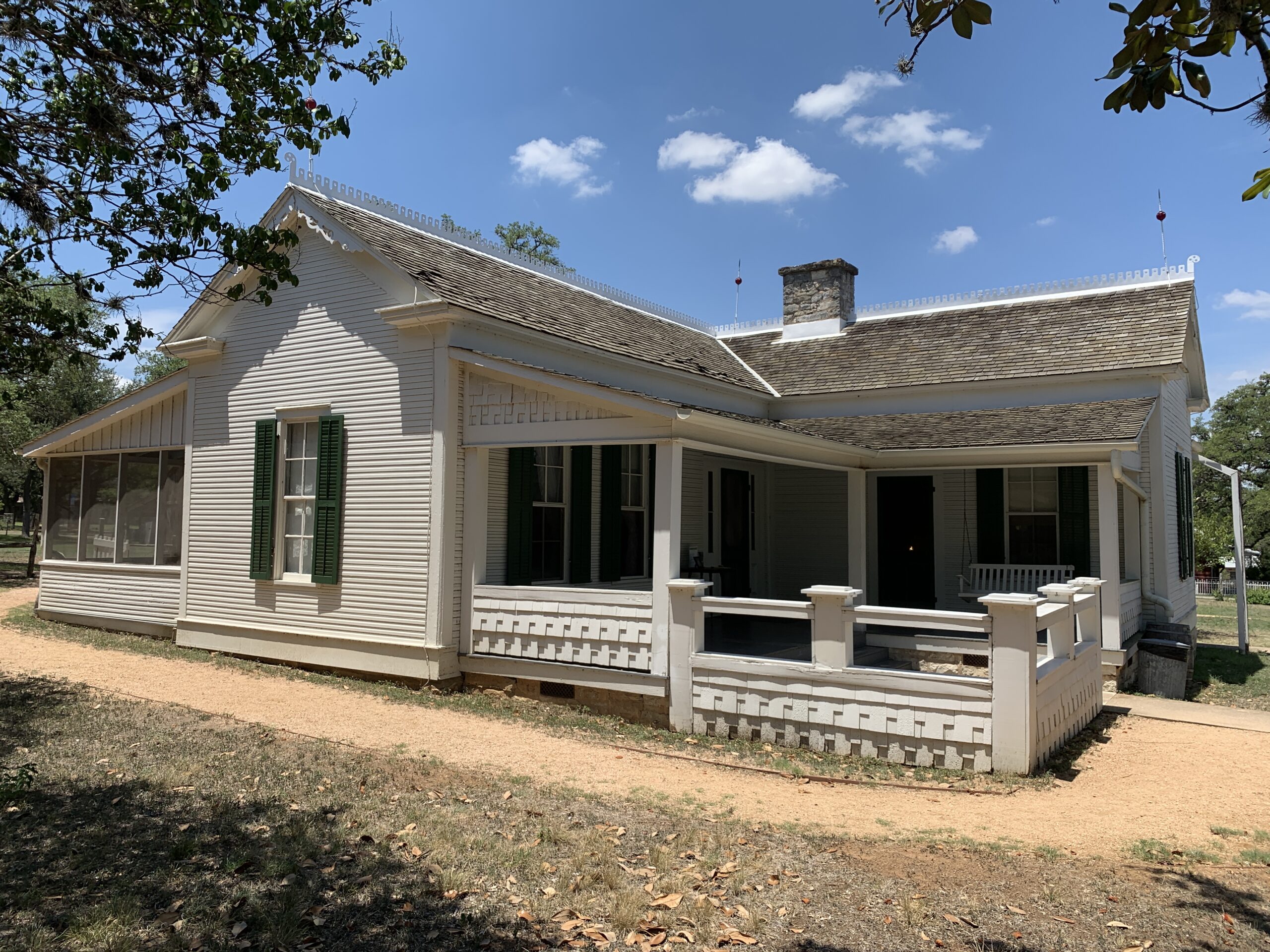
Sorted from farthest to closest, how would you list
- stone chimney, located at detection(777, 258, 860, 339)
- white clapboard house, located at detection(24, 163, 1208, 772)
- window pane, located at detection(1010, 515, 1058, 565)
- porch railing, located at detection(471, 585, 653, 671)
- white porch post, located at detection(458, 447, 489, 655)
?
1. stone chimney, located at detection(777, 258, 860, 339)
2. window pane, located at detection(1010, 515, 1058, 565)
3. white porch post, located at detection(458, 447, 489, 655)
4. porch railing, located at detection(471, 585, 653, 671)
5. white clapboard house, located at detection(24, 163, 1208, 772)

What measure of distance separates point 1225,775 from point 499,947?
252 inches

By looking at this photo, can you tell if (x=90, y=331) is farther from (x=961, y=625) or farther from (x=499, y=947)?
(x=961, y=625)

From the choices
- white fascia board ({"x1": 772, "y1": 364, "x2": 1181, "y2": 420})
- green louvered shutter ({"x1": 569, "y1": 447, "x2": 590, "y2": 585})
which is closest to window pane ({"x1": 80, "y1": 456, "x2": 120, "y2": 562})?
green louvered shutter ({"x1": 569, "y1": 447, "x2": 590, "y2": 585})

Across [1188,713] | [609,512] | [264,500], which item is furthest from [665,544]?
[1188,713]

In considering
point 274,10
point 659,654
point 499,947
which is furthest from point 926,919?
point 274,10

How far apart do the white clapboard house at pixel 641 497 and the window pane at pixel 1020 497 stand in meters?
0.05

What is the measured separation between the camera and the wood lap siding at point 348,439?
10516mm

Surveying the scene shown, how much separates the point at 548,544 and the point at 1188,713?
7.33 metres

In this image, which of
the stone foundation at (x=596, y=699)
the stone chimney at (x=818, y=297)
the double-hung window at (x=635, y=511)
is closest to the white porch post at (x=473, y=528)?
the stone foundation at (x=596, y=699)

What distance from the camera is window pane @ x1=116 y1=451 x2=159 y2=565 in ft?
45.1

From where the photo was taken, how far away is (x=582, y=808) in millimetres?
6227

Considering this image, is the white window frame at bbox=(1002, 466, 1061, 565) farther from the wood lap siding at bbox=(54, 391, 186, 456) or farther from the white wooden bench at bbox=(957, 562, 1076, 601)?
the wood lap siding at bbox=(54, 391, 186, 456)

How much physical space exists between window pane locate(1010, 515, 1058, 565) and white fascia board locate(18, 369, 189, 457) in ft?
40.4

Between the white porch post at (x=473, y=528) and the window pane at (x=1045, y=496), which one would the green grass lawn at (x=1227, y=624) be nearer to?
the window pane at (x=1045, y=496)
